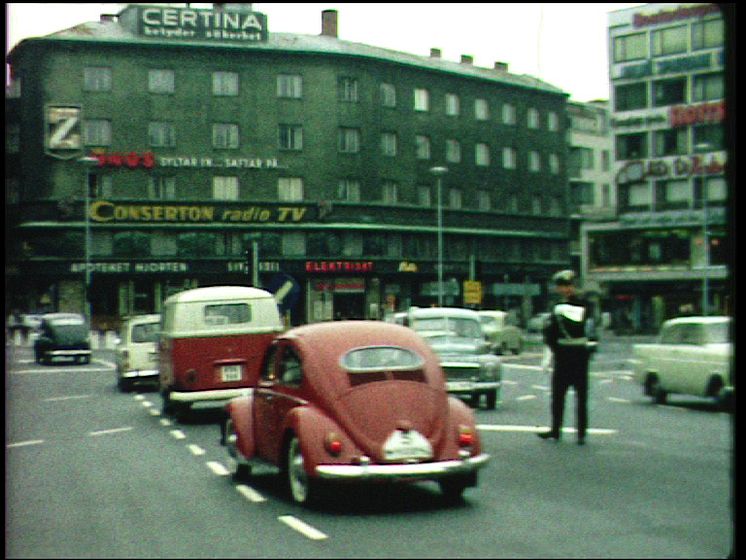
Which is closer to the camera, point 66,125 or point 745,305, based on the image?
point 745,305

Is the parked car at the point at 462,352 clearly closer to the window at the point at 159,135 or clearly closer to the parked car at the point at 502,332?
the window at the point at 159,135

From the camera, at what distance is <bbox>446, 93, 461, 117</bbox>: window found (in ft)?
194

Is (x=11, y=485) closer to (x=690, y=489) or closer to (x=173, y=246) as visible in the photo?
(x=690, y=489)

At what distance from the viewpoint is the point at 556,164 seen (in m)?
65.8

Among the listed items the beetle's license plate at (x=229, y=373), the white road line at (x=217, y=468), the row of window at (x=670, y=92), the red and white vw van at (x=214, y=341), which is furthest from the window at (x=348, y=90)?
the row of window at (x=670, y=92)

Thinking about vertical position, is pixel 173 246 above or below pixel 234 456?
above

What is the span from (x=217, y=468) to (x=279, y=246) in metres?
18.7

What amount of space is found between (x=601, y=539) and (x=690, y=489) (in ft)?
8.90

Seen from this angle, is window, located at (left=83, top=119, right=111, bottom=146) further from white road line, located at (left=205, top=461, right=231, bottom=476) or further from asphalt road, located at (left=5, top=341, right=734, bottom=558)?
white road line, located at (left=205, top=461, right=231, bottom=476)

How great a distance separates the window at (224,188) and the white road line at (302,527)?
2155 cm

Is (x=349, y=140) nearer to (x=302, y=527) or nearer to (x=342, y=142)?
(x=342, y=142)

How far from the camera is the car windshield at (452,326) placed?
22.0 metres

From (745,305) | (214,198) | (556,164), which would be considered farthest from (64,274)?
(556,164)

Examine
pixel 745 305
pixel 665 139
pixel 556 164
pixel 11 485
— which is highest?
pixel 556 164
